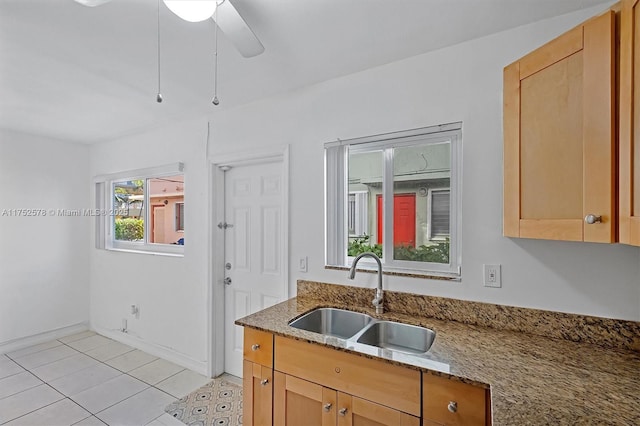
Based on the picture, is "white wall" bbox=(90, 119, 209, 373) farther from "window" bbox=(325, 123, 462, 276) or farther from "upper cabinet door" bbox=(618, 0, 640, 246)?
"upper cabinet door" bbox=(618, 0, 640, 246)

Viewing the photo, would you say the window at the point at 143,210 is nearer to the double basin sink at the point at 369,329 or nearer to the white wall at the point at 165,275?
the white wall at the point at 165,275

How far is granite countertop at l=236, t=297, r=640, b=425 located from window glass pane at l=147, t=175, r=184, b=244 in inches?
76.8

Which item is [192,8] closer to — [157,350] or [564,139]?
[564,139]

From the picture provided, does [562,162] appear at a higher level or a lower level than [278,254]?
higher

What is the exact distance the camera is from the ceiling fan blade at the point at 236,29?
1.13 m

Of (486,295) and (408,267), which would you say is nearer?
(486,295)

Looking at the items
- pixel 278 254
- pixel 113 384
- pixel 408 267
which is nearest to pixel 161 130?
pixel 278 254

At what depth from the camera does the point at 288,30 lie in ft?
4.97

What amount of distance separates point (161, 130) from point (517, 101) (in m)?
3.04

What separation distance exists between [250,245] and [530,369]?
6.73 ft

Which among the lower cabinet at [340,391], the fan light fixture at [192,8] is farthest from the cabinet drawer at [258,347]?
the fan light fixture at [192,8]

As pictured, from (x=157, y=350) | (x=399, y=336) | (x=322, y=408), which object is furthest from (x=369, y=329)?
(x=157, y=350)

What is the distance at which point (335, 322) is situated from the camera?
1.89 metres

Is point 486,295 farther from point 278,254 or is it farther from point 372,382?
point 278,254
